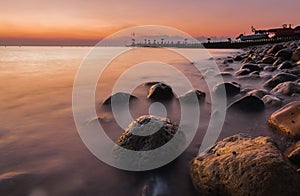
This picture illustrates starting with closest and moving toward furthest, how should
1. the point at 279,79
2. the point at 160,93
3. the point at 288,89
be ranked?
the point at 288,89 < the point at 160,93 < the point at 279,79

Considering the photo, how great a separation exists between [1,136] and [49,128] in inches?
30.8

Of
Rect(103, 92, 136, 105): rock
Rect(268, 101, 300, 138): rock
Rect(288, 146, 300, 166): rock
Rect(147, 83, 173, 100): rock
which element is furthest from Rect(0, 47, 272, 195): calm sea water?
Rect(147, 83, 173, 100): rock

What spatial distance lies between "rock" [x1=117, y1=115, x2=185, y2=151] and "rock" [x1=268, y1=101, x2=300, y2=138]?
1654 mm

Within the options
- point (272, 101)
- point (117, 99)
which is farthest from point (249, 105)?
point (117, 99)

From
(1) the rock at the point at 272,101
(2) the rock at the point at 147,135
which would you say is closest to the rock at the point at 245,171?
(2) the rock at the point at 147,135

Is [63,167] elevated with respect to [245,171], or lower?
lower

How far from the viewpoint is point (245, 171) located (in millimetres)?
1961

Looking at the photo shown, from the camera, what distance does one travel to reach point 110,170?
276 cm

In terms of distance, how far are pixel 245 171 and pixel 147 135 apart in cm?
132

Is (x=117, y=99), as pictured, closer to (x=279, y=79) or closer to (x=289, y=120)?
(x=289, y=120)

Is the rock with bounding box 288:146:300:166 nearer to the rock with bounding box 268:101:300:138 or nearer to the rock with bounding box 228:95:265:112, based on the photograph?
the rock with bounding box 268:101:300:138

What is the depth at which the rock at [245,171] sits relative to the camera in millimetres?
1836

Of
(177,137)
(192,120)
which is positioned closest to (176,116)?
(192,120)

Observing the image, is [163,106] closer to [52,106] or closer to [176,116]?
[176,116]
